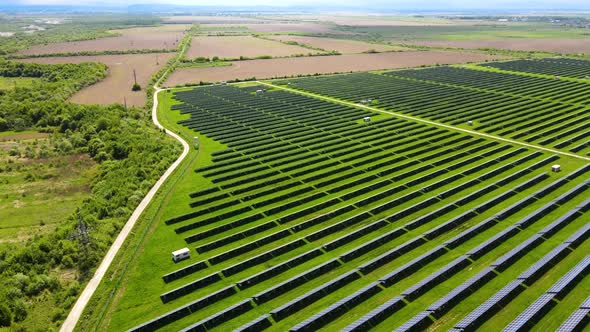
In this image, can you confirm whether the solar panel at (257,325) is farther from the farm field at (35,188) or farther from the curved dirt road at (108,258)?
the farm field at (35,188)

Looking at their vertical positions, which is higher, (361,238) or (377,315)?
(377,315)

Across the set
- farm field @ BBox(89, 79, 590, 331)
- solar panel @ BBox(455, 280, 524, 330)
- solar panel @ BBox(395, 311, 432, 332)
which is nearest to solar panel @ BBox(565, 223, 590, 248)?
farm field @ BBox(89, 79, 590, 331)

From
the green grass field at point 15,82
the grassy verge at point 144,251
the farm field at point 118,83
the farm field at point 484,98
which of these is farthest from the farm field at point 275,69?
the grassy verge at point 144,251

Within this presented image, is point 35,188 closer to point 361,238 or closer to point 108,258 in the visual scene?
point 108,258

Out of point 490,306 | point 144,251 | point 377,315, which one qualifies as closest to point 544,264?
point 490,306

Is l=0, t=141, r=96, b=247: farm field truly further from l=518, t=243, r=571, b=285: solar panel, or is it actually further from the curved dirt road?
l=518, t=243, r=571, b=285: solar panel

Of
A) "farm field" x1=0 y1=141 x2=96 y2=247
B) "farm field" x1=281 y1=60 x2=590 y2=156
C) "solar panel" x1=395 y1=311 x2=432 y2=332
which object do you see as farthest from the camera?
"farm field" x1=281 y1=60 x2=590 y2=156

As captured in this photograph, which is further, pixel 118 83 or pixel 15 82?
pixel 118 83
